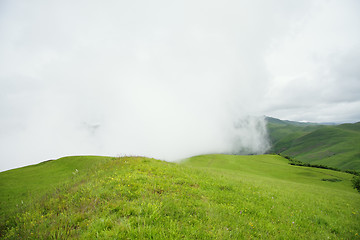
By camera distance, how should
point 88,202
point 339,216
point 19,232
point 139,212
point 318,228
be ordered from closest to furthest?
point 19,232 → point 139,212 → point 88,202 → point 318,228 → point 339,216

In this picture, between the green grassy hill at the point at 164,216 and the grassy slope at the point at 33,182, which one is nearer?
the green grassy hill at the point at 164,216

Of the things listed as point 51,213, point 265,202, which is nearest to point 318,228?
point 265,202

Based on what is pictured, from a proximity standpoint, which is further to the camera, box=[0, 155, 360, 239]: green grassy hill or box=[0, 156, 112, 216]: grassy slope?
box=[0, 156, 112, 216]: grassy slope

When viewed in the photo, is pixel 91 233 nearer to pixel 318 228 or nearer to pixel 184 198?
pixel 184 198

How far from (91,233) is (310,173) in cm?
7832

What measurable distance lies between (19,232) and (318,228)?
15401 millimetres

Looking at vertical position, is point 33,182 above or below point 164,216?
above

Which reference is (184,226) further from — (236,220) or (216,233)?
(236,220)

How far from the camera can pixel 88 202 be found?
829 centimetres

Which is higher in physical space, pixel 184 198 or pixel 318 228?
pixel 184 198

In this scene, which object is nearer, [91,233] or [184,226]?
[91,233]

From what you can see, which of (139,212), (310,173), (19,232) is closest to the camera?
(19,232)

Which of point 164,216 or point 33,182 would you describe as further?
point 33,182

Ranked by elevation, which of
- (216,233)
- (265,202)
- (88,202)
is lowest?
(265,202)
